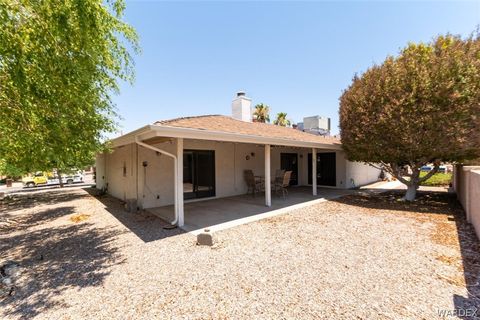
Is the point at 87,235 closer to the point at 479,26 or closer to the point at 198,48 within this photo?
the point at 198,48

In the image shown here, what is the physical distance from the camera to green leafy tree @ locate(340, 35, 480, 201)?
713 centimetres

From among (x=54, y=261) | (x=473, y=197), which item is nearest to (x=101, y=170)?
(x=54, y=261)

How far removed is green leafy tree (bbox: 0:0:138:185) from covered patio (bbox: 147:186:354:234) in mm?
3526

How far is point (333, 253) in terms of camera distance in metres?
4.19

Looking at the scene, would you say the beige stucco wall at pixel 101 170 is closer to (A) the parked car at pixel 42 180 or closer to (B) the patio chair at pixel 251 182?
(B) the patio chair at pixel 251 182

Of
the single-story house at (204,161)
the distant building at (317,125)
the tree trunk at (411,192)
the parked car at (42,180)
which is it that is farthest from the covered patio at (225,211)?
the parked car at (42,180)

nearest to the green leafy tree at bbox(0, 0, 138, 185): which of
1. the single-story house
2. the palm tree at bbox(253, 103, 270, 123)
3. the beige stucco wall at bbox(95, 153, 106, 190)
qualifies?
the single-story house

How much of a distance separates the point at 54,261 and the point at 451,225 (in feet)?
31.6

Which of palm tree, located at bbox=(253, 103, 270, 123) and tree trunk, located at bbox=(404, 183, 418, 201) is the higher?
palm tree, located at bbox=(253, 103, 270, 123)

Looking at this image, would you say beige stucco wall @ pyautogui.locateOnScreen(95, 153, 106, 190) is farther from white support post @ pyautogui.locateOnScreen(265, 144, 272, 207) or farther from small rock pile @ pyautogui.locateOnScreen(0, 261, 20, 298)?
white support post @ pyautogui.locateOnScreen(265, 144, 272, 207)

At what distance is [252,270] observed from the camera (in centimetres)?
358

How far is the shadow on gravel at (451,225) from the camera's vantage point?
2732 millimetres

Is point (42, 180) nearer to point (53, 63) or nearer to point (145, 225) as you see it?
point (145, 225)

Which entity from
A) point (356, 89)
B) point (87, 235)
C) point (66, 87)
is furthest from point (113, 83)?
point (356, 89)
